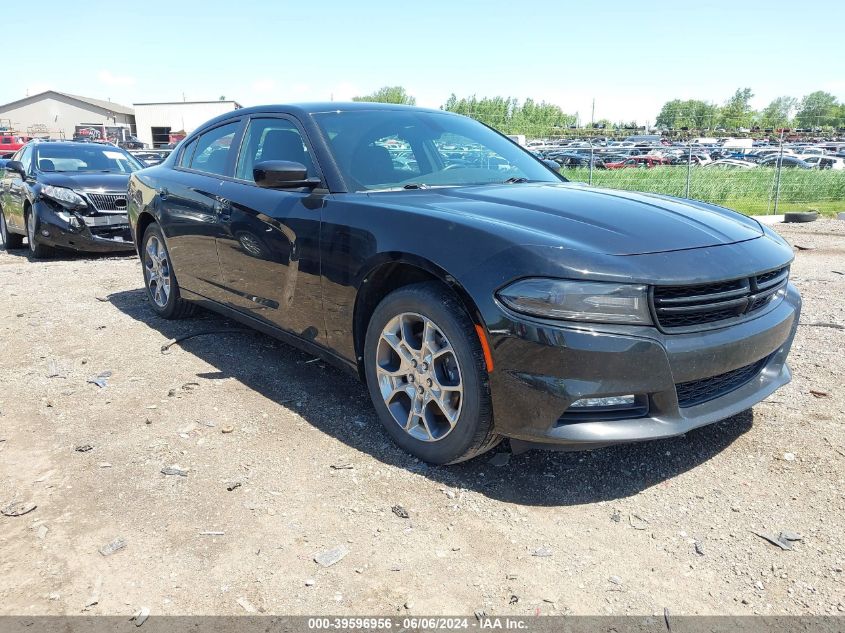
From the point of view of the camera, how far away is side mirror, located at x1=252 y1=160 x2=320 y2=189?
3.34m

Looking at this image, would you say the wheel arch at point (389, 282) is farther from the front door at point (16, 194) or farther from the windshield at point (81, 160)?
the front door at point (16, 194)

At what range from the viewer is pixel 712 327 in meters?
2.65

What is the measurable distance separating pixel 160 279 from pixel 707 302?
442 centimetres

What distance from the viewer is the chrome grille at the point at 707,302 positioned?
8.35ft

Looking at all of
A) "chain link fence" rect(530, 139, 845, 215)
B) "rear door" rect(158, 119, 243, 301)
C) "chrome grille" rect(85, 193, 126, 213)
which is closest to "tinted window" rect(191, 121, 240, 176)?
"rear door" rect(158, 119, 243, 301)

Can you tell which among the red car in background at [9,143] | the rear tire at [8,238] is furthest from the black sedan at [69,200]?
the red car in background at [9,143]

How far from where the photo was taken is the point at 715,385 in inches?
111

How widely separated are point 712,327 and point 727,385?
0.39 meters

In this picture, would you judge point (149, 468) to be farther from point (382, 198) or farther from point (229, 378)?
point (382, 198)

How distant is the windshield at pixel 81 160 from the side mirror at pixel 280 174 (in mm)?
7162

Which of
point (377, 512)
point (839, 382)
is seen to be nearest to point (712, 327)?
point (377, 512)

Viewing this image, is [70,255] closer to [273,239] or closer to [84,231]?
[84,231]

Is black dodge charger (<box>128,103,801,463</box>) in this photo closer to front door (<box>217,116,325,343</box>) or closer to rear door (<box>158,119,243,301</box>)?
front door (<box>217,116,325,343</box>)

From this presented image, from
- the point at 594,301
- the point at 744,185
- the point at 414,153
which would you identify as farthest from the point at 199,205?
the point at 744,185
